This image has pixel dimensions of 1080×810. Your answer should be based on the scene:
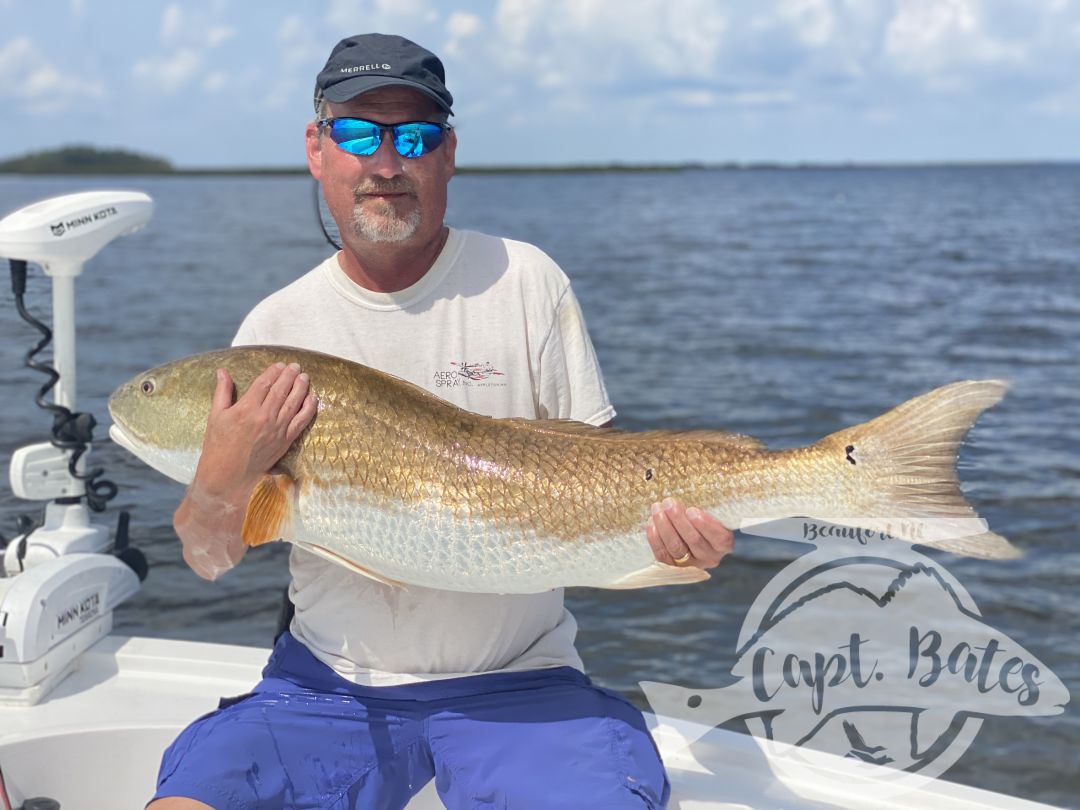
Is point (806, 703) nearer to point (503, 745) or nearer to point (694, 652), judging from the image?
point (694, 652)

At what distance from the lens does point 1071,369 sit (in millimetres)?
15070

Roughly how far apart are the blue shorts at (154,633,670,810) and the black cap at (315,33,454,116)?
5.74 feet

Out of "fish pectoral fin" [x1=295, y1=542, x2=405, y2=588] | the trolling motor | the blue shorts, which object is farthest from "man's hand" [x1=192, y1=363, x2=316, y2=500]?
the trolling motor

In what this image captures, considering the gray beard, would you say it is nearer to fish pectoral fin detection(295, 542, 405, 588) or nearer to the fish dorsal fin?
the fish dorsal fin

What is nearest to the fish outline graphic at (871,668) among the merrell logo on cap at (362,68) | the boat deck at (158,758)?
the boat deck at (158,758)

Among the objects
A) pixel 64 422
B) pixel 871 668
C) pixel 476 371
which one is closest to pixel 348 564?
pixel 476 371

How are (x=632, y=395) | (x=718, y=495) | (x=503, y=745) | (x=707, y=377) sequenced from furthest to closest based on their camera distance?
1. (x=707, y=377)
2. (x=632, y=395)
3. (x=503, y=745)
4. (x=718, y=495)

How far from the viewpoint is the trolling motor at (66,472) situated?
4078mm

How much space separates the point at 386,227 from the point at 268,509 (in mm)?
924

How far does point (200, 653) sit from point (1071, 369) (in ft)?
46.0

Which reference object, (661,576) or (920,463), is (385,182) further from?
(920,463)

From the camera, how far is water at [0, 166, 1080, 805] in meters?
7.31

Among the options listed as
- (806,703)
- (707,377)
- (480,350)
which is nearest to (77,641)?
(480,350)

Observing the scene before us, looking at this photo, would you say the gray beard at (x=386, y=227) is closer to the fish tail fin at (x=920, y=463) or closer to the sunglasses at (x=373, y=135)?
the sunglasses at (x=373, y=135)
